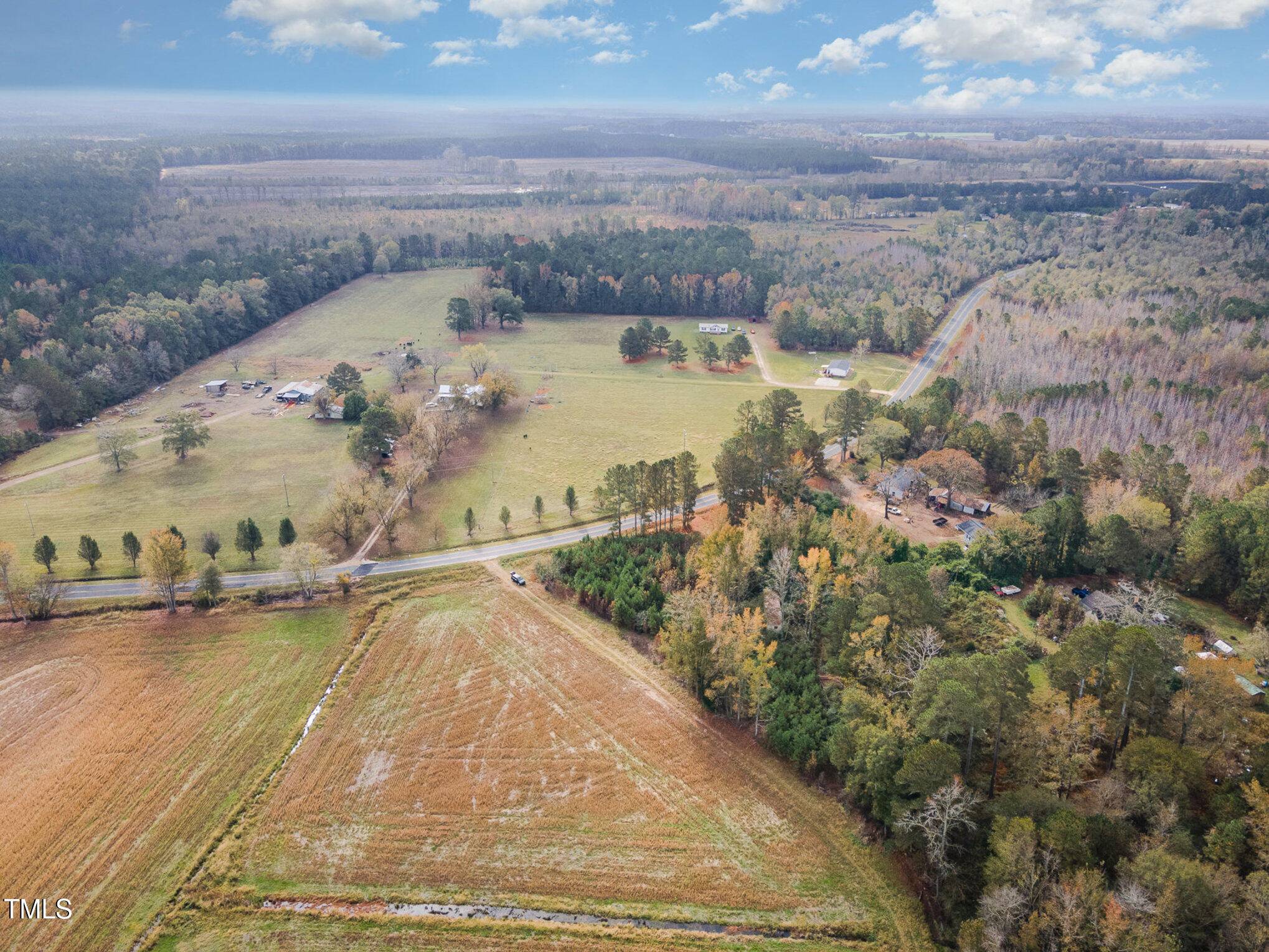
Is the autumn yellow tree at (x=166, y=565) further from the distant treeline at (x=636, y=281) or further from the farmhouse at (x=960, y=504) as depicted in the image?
the distant treeline at (x=636, y=281)

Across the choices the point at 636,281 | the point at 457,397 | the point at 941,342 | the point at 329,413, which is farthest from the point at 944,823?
the point at 636,281

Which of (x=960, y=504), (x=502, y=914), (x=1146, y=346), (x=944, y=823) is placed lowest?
(x=502, y=914)

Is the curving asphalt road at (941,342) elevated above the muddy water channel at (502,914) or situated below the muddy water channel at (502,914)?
above

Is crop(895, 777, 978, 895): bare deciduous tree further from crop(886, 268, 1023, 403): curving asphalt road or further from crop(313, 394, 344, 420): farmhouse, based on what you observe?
crop(313, 394, 344, 420): farmhouse

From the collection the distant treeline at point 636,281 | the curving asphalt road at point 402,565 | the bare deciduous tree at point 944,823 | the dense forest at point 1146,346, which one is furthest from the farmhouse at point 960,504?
the distant treeline at point 636,281

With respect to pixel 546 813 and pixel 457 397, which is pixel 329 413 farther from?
pixel 546 813

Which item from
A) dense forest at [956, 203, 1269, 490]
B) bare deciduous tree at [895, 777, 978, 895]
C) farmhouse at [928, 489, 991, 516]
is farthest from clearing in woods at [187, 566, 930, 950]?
dense forest at [956, 203, 1269, 490]
